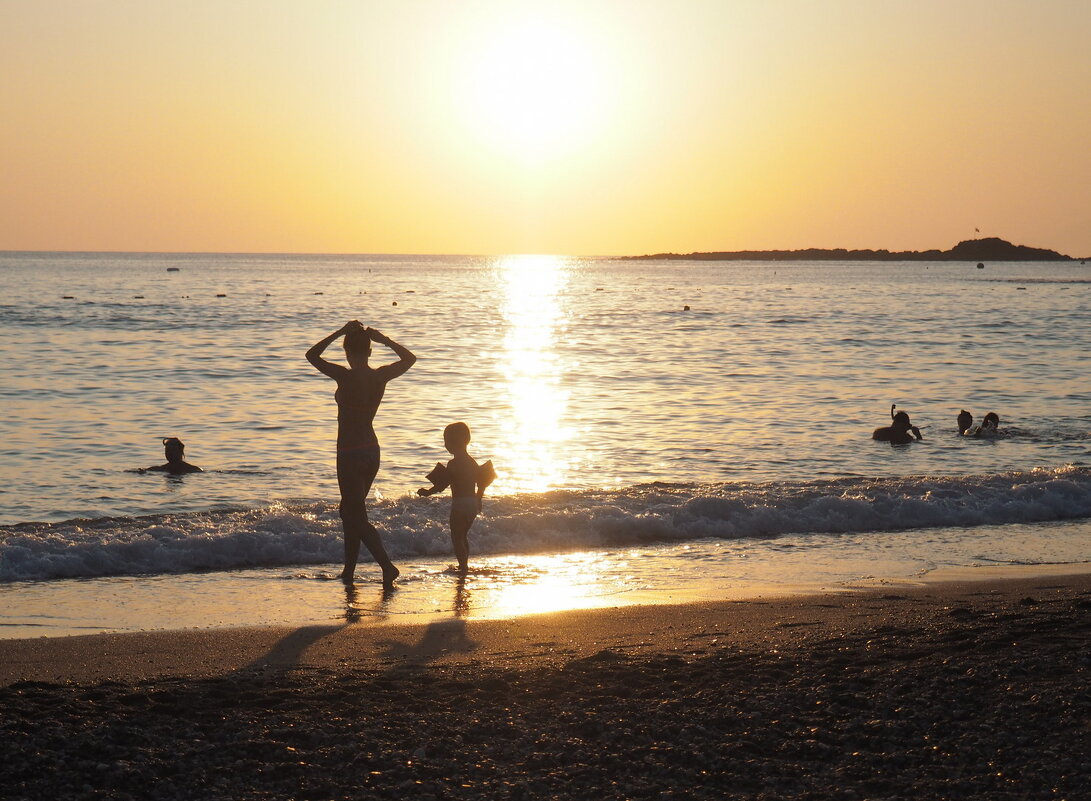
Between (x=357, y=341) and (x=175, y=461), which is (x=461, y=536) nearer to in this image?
(x=357, y=341)

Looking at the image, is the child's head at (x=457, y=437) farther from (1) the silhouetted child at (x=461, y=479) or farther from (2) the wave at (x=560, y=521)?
(2) the wave at (x=560, y=521)

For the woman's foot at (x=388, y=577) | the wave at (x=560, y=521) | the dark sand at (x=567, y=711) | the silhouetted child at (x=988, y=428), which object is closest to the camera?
the dark sand at (x=567, y=711)

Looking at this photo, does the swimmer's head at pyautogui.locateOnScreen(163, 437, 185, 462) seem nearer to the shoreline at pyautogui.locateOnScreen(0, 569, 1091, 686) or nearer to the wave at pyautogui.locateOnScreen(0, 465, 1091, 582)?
the wave at pyautogui.locateOnScreen(0, 465, 1091, 582)

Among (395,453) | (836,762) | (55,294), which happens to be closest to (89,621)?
(836,762)

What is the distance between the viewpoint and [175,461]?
14125 millimetres

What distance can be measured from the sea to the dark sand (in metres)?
1.28

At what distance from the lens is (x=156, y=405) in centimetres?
2084

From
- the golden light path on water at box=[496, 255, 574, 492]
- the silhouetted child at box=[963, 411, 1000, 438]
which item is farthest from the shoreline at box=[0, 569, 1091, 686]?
the silhouetted child at box=[963, 411, 1000, 438]

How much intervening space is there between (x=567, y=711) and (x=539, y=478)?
9149 millimetres

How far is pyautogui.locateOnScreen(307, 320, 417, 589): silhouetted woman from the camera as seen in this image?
314 inches

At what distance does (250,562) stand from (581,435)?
29.2 ft

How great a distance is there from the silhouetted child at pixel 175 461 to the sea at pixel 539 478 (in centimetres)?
16

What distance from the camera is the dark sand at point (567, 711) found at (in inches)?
172

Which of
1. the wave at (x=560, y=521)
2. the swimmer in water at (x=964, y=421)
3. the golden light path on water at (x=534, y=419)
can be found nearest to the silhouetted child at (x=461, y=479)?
the wave at (x=560, y=521)
